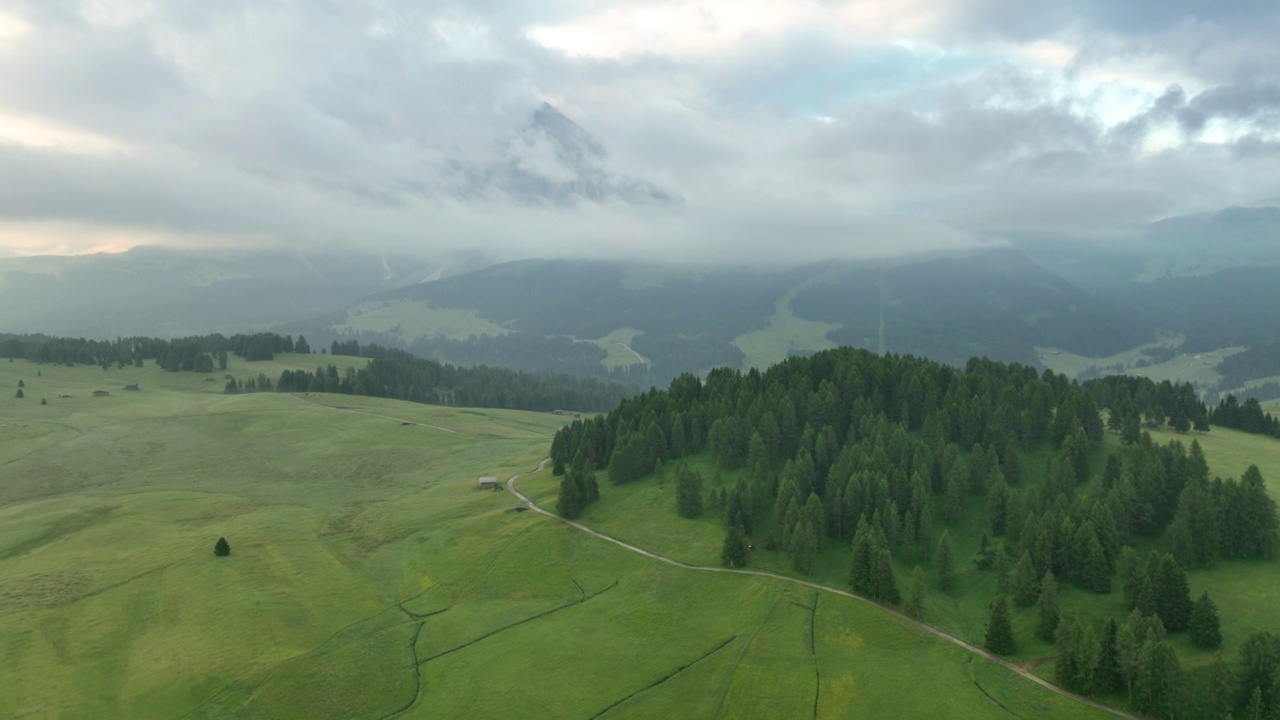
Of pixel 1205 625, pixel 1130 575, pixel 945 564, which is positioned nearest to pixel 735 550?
pixel 945 564

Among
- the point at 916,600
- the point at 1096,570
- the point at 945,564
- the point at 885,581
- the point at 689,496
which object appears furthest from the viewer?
the point at 689,496

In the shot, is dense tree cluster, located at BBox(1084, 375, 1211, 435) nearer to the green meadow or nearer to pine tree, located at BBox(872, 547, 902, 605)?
the green meadow

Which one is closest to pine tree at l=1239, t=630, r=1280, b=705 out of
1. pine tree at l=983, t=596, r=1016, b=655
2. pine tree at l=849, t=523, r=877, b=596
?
pine tree at l=983, t=596, r=1016, b=655

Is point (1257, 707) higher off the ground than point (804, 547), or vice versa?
point (804, 547)

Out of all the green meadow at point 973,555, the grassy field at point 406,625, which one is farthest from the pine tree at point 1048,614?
the grassy field at point 406,625

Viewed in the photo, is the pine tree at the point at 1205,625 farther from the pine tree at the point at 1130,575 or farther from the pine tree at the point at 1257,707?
the pine tree at the point at 1257,707

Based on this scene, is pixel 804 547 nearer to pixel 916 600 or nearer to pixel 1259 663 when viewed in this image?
pixel 916 600
